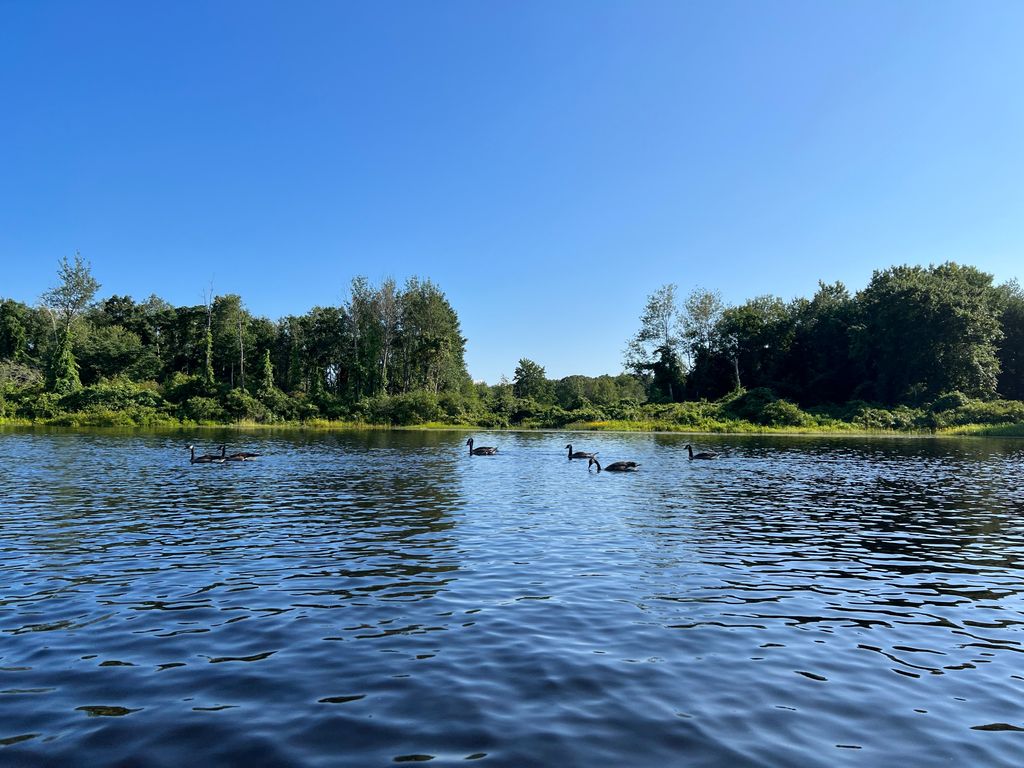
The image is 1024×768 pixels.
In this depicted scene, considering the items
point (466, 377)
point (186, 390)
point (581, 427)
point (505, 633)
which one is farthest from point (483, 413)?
point (505, 633)

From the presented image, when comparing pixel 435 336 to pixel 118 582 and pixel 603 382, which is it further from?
pixel 118 582

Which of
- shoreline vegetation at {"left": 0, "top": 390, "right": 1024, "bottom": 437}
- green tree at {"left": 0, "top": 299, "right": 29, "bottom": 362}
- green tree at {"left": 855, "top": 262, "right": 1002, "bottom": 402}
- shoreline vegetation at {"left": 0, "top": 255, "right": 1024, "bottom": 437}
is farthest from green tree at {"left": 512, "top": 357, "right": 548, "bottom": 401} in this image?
green tree at {"left": 0, "top": 299, "right": 29, "bottom": 362}

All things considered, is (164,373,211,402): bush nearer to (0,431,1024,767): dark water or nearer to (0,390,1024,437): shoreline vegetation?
(0,390,1024,437): shoreline vegetation

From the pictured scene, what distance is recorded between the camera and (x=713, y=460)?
38000mm

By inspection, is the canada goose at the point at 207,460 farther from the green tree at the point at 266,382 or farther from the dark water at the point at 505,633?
the green tree at the point at 266,382

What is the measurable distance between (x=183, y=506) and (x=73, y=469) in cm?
1201

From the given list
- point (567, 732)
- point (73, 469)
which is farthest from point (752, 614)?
point (73, 469)

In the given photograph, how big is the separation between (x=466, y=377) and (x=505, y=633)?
10486 centimetres

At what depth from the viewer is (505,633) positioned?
30.0 feet

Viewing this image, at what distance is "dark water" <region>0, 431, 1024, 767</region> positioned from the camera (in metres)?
6.18

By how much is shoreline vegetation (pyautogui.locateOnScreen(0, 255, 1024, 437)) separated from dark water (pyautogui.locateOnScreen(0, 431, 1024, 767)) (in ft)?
199

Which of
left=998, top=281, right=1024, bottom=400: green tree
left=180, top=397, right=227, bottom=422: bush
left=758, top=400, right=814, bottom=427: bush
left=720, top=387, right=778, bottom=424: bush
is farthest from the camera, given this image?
left=998, top=281, right=1024, bottom=400: green tree

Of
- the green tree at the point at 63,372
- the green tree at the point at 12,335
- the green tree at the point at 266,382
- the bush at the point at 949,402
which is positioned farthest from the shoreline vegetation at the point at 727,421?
the green tree at the point at 12,335

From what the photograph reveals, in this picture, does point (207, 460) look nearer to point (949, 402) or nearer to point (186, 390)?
point (186, 390)
